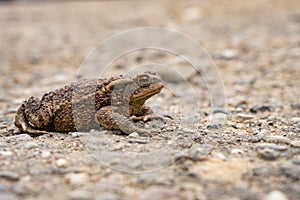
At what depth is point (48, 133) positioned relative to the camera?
4516mm

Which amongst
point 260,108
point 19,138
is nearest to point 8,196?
point 19,138

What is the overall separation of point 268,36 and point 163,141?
6.92 meters

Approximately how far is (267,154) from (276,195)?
63 centimetres

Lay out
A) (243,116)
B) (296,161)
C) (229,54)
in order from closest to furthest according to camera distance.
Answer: (296,161) → (243,116) → (229,54)

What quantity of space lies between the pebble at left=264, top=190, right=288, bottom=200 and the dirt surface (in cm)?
1

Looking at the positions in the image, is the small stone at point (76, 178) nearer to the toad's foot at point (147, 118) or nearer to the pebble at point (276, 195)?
the toad's foot at point (147, 118)

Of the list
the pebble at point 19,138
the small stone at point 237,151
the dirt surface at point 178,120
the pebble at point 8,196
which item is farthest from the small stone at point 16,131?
the small stone at point 237,151

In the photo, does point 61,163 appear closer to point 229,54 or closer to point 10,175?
point 10,175

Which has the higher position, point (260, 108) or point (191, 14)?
point (191, 14)

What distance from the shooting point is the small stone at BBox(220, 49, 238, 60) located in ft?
29.5

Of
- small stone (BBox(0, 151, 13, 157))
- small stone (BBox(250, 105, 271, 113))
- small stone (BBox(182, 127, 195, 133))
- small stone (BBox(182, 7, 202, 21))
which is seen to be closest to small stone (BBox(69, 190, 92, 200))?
small stone (BBox(0, 151, 13, 157))

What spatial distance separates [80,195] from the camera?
124 inches

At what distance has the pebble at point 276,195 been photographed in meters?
3.12

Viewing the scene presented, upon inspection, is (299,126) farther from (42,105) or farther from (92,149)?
(42,105)
